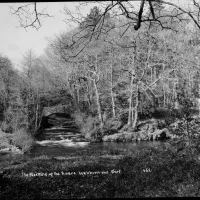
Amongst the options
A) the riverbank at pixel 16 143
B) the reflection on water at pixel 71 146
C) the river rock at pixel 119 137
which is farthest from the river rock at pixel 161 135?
the riverbank at pixel 16 143

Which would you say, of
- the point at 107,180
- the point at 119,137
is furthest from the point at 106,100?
the point at 107,180

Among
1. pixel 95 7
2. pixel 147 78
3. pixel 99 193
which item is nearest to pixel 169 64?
pixel 147 78

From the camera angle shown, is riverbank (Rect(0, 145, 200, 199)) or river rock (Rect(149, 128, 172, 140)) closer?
riverbank (Rect(0, 145, 200, 199))

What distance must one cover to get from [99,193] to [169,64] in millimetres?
25706

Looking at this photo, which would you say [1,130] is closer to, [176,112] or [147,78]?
[147,78]

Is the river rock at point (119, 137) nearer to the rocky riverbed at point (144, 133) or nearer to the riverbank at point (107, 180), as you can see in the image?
the rocky riverbed at point (144, 133)

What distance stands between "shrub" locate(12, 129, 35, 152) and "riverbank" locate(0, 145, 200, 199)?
11984 millimetres

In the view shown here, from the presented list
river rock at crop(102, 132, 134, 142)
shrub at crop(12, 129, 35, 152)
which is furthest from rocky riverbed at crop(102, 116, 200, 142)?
shrub at crop(12, 129, 35, 152)

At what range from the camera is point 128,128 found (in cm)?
2981

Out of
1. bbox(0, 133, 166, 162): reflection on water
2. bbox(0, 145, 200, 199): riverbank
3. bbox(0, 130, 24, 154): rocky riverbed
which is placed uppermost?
bbox(0, 145, 200, 199): riverbank

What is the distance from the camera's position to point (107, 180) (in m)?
9.38

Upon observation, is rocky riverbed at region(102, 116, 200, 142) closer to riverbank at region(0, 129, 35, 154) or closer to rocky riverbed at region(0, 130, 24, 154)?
riverbank at region(0, 129, 35, 154)

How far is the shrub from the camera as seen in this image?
23.0m

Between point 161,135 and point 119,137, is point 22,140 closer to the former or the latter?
point 119,137
